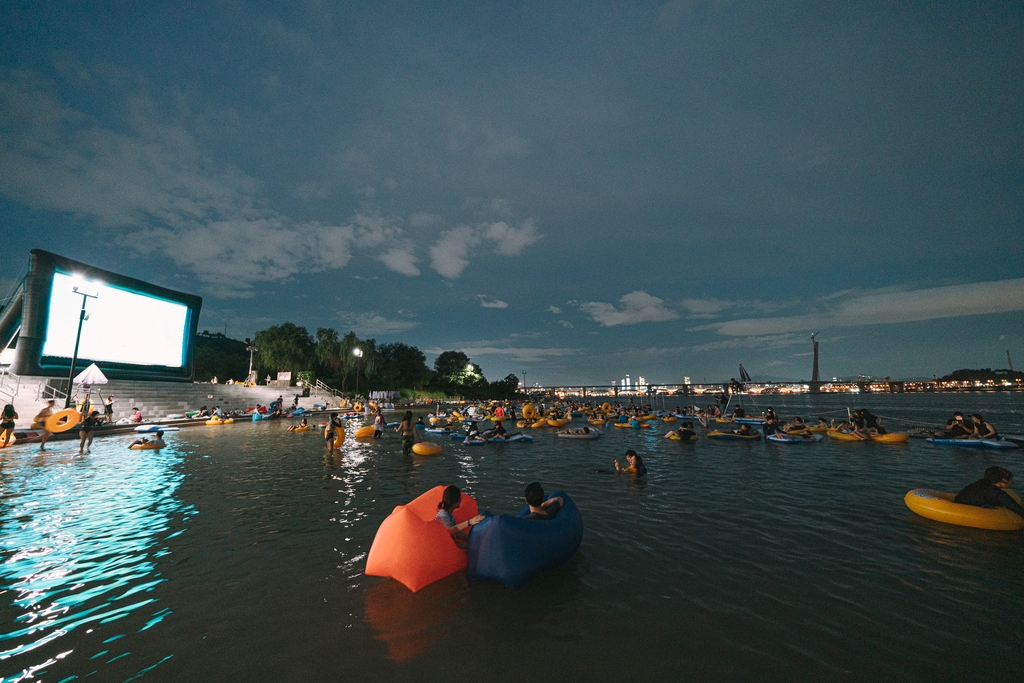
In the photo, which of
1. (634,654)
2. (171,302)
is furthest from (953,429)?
(171,302)

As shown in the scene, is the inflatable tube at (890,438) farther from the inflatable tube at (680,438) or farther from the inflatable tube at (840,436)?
the inflatable tube at (680,438)

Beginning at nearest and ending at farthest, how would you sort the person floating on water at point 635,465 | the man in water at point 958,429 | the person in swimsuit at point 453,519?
the person in swimsuit at point 453,519
the person floating on water at point 635,465
the man in water at point 958,429

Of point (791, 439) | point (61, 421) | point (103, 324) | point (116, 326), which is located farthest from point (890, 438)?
point (116, 326)

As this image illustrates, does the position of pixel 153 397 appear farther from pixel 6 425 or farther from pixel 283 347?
pixel 283 347

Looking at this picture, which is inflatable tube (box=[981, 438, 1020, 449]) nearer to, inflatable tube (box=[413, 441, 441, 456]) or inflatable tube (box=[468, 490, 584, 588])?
inflatable tube (box=[468, 490, 584, 588])

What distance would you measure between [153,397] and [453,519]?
3915 cm

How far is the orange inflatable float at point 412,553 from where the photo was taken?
560 cm

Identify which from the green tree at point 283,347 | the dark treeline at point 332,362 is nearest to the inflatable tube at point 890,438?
the dark treeline at point 332,362

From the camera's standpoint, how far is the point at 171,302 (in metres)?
41.5

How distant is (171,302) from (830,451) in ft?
180

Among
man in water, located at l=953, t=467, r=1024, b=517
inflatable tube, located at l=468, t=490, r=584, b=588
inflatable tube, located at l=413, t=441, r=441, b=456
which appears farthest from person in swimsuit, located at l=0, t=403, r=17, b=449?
man in water, located at l=953, t=467, r=1024, b=517

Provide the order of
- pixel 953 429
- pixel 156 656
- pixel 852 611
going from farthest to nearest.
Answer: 1. pixel 953 429
2. pixel 852 611
3. pixel 156 656

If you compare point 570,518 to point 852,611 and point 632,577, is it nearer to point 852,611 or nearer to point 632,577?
point 632,577

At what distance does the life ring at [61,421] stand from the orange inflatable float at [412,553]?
873 inches
